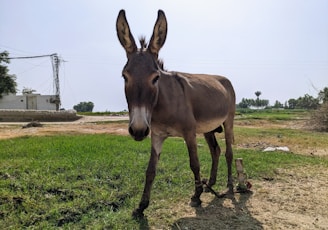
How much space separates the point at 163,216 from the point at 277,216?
1591 millimetres

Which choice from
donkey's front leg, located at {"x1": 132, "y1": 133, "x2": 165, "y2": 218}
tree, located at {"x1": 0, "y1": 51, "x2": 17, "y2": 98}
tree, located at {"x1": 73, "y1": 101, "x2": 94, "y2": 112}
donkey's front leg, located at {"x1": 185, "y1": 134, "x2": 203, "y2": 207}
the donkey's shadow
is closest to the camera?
the donkey's shadow

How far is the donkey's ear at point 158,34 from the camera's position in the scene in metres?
3.52

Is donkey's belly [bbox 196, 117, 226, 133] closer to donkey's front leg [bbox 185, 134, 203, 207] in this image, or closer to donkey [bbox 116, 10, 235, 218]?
donkey [bbox 116, 10, 235, 218]

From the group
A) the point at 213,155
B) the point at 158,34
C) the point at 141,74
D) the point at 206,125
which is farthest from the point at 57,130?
the point at 141,74

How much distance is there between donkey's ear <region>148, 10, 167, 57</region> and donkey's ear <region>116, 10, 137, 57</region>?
0.72 ft

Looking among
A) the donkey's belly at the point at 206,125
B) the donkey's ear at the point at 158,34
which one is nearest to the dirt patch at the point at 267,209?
the donkey's belly at the point at 206,125

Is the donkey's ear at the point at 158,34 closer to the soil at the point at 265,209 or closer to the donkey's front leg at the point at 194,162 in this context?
the donkey's front leg at the point at 194,162

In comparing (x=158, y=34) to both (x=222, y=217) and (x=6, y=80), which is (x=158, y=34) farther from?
(x=6, y=80)

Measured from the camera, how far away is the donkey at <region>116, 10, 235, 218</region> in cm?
312

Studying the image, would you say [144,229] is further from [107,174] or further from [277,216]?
[107,174]

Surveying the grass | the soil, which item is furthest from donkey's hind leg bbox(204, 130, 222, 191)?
the soil

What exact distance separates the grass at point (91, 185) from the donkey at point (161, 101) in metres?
0.47

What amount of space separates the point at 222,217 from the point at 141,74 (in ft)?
7.42

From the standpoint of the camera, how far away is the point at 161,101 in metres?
3.79
